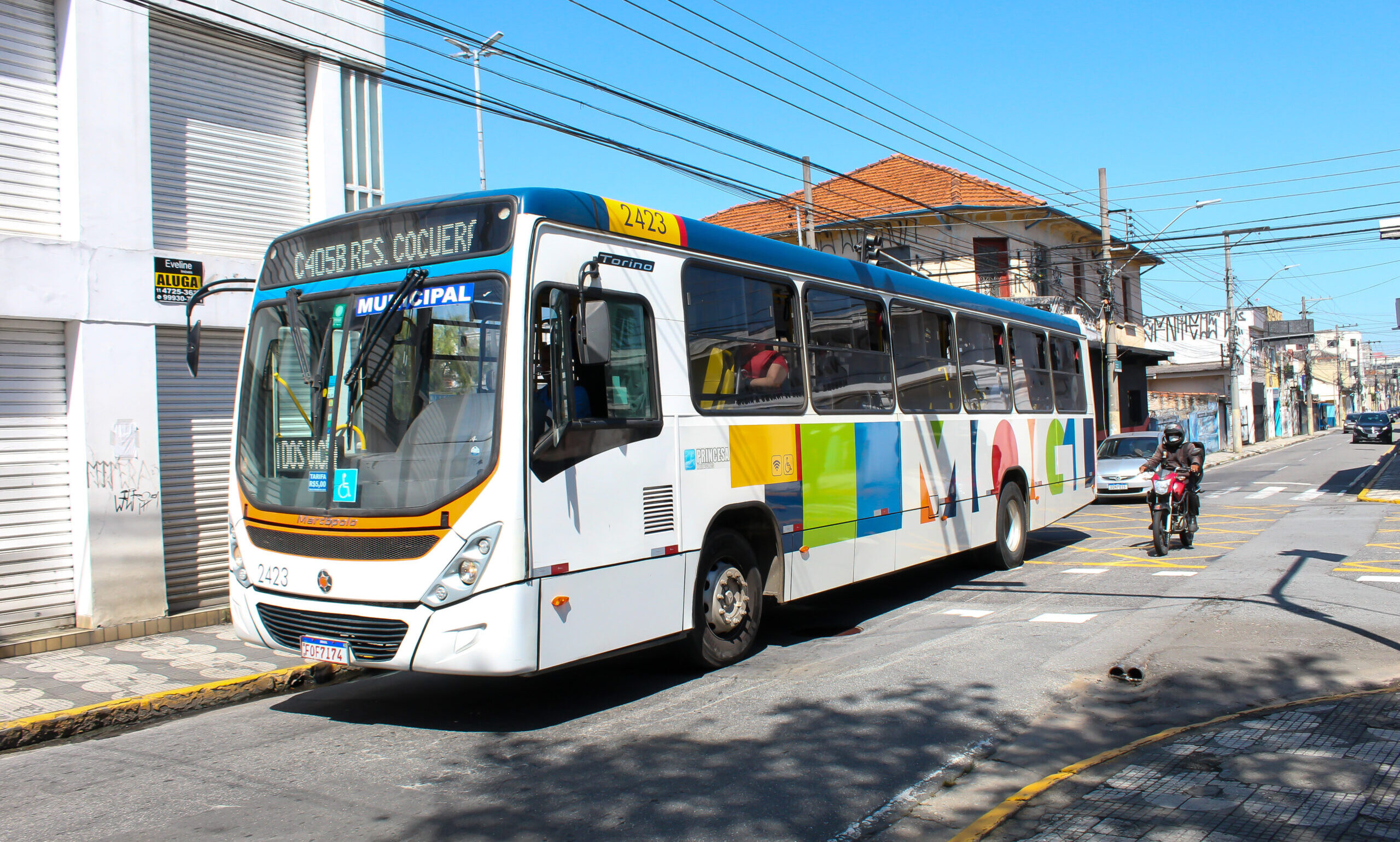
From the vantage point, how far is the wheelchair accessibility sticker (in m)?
5.82

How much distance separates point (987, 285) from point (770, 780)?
101ft

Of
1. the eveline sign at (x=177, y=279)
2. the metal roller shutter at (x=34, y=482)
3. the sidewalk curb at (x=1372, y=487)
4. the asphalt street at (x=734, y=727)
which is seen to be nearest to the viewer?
the asphalt street at (x=734, y=727)

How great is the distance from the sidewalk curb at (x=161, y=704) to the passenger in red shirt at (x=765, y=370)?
11.5ft

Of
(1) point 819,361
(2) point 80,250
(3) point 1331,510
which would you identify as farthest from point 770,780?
(3) point 1331,510

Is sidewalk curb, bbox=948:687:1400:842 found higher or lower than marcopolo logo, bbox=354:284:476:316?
lower

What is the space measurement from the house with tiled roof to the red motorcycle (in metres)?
17.0

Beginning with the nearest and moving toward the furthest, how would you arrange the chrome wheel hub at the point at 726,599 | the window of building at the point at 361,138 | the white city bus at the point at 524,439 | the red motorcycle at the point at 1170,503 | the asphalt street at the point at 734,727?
the asphalt street at the point at 734,727, the white city bus at the point at 524,439, the chrome wheel hub at the point at 726,599, the window of building at the point at 361,138, the red motorcycle at the point at 1170,503

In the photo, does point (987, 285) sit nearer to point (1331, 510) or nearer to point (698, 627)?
point (1331, 510)

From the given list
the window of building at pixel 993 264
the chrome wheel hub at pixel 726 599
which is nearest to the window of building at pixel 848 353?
the chrome wheel hub at pixel 726 599

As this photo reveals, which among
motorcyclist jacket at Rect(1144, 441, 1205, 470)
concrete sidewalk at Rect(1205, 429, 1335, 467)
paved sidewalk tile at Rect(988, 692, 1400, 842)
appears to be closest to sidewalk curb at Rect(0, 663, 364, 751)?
paved sidewalk tile at Rect(988, 692, 1400, 842)

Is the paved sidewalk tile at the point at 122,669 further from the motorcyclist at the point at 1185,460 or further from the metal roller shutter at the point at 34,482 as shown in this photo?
the motorcyclist at the point at 1185,460

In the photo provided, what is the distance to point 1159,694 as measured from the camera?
6375 millimetres

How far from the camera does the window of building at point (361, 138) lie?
11.6 metres

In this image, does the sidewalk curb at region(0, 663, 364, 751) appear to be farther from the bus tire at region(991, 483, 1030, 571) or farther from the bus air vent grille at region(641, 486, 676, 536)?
the bus tire at region(991, 483, 1030, 571)
